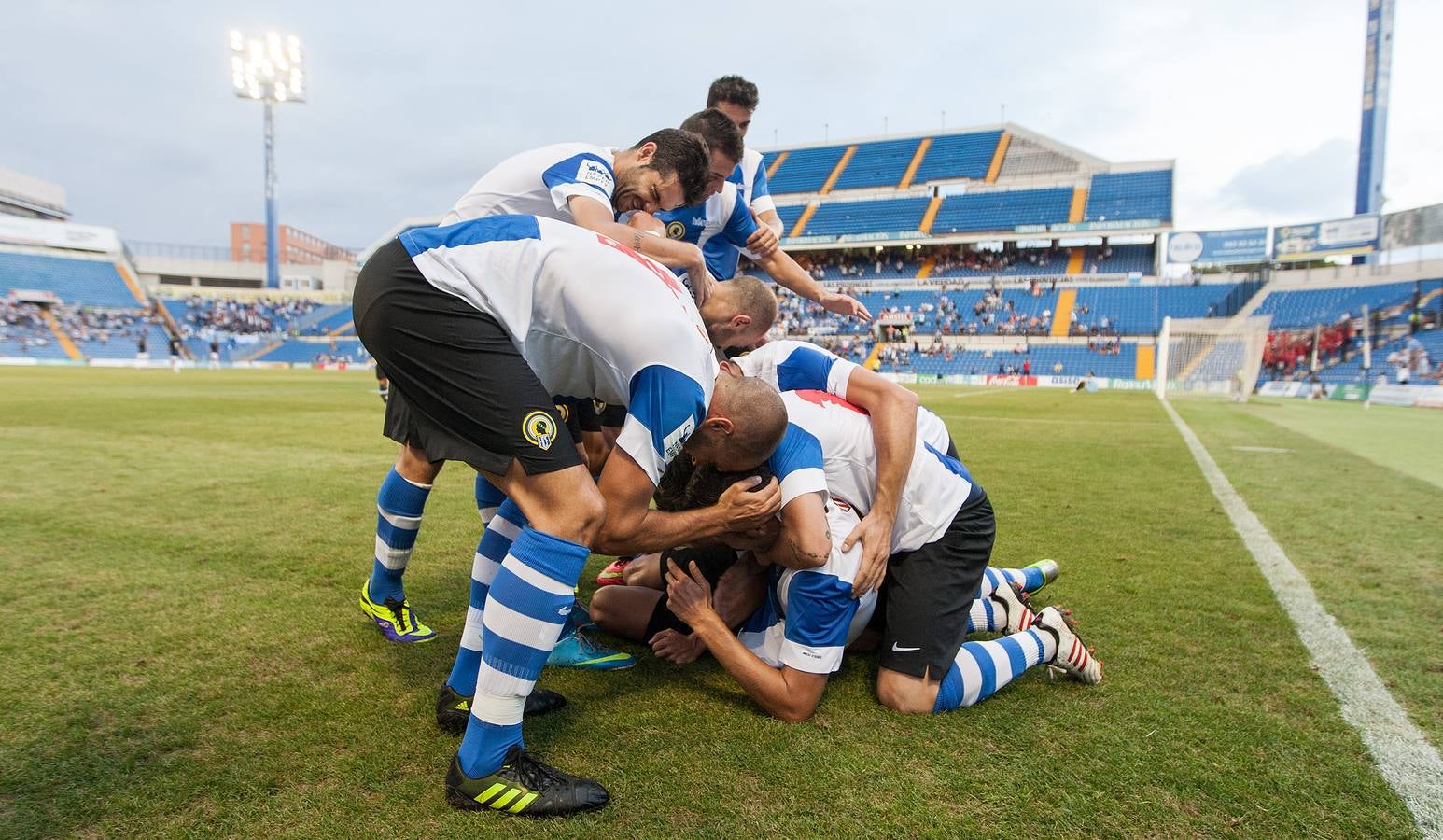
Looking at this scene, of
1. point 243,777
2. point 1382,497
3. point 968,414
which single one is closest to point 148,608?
point 243,777

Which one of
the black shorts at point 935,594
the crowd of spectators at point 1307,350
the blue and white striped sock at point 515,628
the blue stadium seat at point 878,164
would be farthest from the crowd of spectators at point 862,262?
the blue and white striped sock at point 515,628

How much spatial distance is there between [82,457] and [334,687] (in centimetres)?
777

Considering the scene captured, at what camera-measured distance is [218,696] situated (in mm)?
2807

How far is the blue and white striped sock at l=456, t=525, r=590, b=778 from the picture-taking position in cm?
222

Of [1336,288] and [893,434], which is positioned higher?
[1336,288]

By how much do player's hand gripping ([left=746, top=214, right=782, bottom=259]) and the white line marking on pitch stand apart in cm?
340

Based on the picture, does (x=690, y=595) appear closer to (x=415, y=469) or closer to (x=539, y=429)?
(x=539, y=429)

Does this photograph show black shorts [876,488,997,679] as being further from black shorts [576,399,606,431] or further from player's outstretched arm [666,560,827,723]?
black shorts [576,399,606,431]

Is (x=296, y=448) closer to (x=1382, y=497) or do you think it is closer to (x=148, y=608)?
(x=148, y=608)

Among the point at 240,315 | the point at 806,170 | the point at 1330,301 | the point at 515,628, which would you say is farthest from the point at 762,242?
the point at 240,315

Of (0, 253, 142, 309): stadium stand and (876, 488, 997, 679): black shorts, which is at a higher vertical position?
(0, 253, 142, 309): stadium stand

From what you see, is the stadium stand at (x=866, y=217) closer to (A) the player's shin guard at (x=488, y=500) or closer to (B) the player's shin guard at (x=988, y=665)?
(A) the player's shin guard at (x=488, y=500)

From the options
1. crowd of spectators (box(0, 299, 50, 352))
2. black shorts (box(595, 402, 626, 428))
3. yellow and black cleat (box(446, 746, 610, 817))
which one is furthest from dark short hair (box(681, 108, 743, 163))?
crowd of spectators (box(0, 299, 50, 352))

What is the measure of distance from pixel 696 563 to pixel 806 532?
3.28 feet
